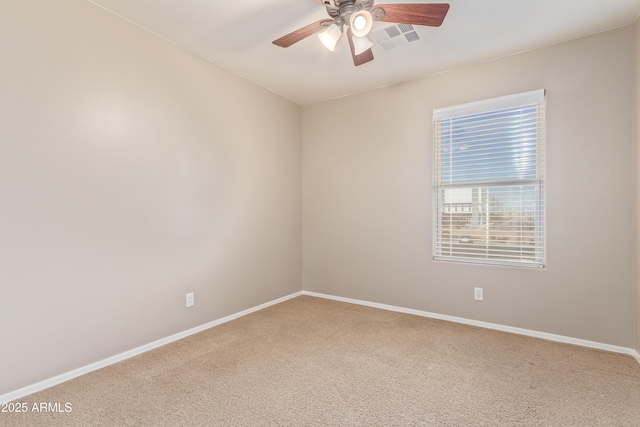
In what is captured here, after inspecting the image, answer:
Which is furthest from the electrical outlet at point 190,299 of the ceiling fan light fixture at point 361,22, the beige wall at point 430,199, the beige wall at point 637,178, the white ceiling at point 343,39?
the beige wall at point 637,178

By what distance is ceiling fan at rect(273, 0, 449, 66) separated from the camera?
177cm

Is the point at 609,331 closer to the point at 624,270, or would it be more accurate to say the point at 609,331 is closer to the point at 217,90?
the point at 624,270

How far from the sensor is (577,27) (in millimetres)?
2490

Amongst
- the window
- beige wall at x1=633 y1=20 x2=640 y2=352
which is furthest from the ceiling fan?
beige wall at x1=633 y1=20 x2=640 y2=352

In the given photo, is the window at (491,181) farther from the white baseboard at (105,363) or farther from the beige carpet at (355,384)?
the white baseboard at (105,363)

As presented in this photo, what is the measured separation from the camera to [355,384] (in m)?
2.06

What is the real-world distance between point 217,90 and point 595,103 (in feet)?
10.7

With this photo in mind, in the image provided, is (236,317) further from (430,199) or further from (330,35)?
(330,35)

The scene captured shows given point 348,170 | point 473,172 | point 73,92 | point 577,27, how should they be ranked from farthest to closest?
point 348,170 → point 473,172 → point 577,27 → point 73,92

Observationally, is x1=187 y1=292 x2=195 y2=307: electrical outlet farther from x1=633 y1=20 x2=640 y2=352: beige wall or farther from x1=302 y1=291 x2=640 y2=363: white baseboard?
x1=633 y1=20 x2=640 y2=352: beige wall

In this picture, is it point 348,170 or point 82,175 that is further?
point 348,170

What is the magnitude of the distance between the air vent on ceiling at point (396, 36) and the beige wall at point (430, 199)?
0.96ft

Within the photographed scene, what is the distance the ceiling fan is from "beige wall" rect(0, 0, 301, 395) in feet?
4.27

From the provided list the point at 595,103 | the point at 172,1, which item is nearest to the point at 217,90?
the point at 172,1
